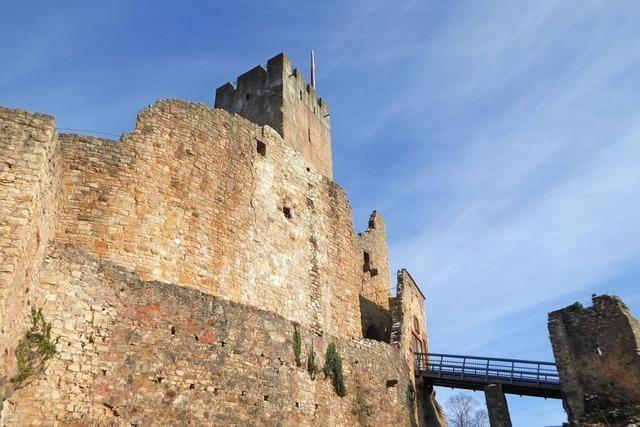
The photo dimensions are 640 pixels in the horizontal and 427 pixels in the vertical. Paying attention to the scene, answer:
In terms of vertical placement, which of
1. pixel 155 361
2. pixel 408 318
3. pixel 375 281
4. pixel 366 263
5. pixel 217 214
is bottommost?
pixel 155 361

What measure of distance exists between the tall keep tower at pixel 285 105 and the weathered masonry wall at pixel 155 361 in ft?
29.9

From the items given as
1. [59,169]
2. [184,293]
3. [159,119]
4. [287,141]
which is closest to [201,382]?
[184,293]

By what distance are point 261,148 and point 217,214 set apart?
132 inches

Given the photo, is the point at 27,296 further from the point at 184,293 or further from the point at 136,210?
the point at 136,210

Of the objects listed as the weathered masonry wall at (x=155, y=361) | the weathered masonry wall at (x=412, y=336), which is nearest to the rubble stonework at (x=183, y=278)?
the weathered masonry wall at (x=155, y=361)

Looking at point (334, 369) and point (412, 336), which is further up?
point (412, 336)

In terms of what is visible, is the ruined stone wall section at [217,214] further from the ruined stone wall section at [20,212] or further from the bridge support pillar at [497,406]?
the bridge support pillar at [497,406]

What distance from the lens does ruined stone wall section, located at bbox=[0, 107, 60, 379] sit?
8.34m

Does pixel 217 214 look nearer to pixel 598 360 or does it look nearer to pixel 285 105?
pixel 285 105

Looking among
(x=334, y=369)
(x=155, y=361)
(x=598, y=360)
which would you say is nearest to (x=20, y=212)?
(x=155, y=361)

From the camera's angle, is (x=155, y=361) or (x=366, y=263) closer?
(x=155, y=361)

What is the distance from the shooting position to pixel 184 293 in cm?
1208

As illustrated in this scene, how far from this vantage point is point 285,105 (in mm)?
21312

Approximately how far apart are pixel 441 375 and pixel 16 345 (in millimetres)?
15245
